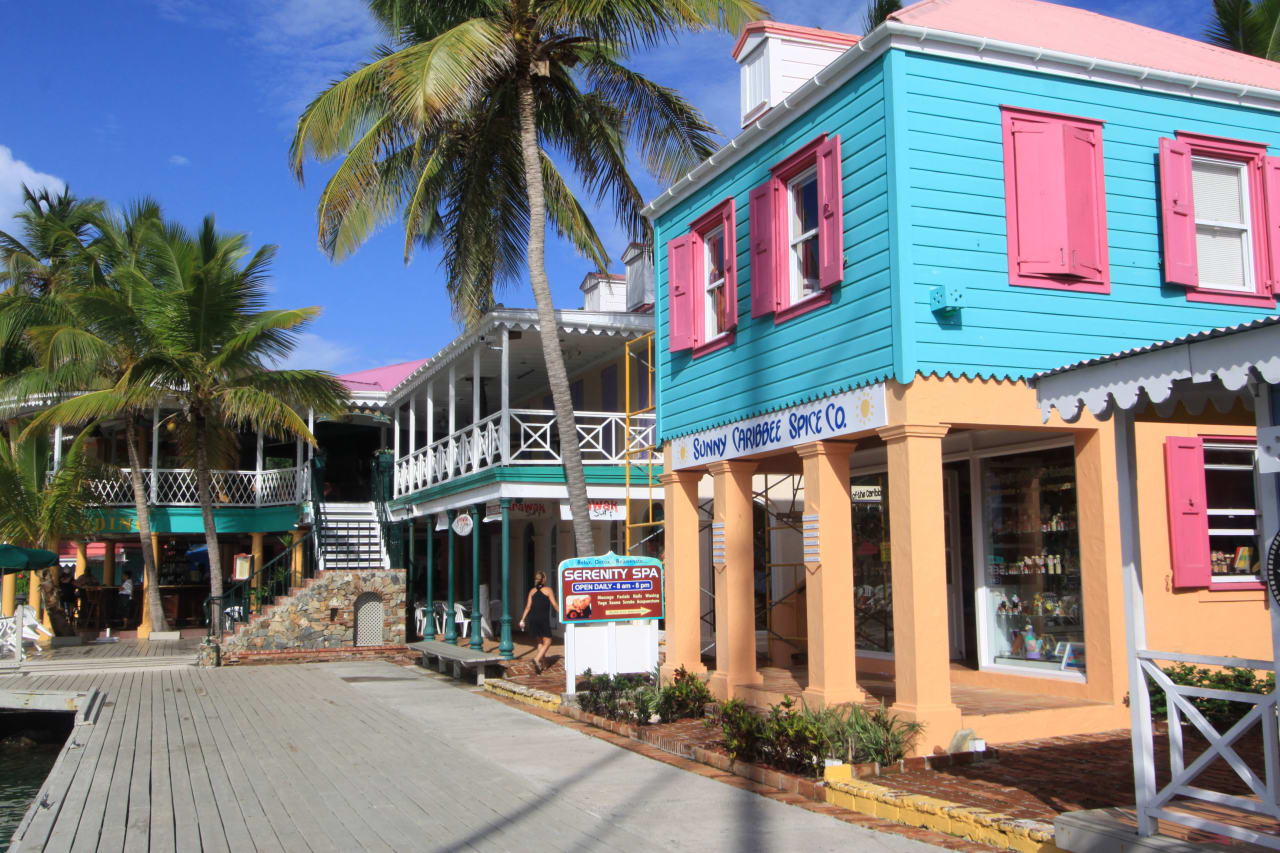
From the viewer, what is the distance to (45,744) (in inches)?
667

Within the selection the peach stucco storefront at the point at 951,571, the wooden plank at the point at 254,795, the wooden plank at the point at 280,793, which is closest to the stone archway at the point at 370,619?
the wooden plank at the point at 280,793

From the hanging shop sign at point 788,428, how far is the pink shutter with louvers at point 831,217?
1097 mm

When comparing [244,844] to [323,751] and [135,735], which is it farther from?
[135,735]

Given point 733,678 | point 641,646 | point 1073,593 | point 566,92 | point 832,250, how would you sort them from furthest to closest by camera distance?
point 566,92 < point 641,646 < point 733,678 < point 1073,593 < point 832,250

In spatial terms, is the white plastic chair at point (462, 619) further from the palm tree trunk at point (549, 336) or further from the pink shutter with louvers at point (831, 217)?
the pink shutter with louvers at point (831, 217)

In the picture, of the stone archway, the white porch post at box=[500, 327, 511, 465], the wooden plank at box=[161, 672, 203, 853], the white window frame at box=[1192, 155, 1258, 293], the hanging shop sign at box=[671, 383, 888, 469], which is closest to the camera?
the wooden plank at box=[161, 672, 203, 853]

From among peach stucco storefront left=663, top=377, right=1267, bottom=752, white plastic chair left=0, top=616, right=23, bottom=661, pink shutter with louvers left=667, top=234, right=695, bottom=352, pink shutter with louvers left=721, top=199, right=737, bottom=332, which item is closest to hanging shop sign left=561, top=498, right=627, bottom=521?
peach stucco storefront left=663, top=377, right=1267, bottom=752

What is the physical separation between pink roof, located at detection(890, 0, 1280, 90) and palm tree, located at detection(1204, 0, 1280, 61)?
29.8 ft

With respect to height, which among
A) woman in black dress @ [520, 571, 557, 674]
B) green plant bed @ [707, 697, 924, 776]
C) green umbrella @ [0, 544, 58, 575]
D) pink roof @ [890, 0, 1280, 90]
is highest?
pink roof @ [890, 0, 1280, 90]

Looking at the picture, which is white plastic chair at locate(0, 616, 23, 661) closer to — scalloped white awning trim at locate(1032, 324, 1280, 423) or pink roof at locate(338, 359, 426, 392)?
pink roof at locate(338, 359, 426, 392)

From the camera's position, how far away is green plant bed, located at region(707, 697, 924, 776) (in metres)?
8.38

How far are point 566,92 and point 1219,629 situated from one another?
11.4m

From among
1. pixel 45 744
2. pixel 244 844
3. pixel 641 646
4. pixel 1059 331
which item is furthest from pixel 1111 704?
pixel 45 744

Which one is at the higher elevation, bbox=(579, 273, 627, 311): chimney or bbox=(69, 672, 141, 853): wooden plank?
bbox=(579, 273, 627, 311): chimney
